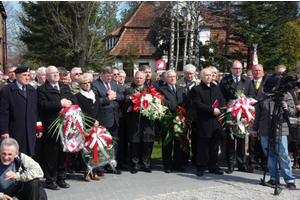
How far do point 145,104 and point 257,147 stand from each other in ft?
9.63

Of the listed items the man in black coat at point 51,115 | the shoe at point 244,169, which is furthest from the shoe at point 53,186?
the shoe at point 244,169

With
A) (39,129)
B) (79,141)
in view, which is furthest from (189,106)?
(39,129)

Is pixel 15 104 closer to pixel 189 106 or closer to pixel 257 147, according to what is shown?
pixel 189 106

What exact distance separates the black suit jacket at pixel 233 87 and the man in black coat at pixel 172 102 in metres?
0.84

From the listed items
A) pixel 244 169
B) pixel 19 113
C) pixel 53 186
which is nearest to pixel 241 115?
pixel 244 169

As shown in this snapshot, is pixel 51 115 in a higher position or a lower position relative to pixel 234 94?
lower

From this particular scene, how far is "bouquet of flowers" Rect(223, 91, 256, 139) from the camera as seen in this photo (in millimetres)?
7449

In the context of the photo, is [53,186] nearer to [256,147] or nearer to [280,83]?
[280,83]

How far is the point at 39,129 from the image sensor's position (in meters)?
6.39

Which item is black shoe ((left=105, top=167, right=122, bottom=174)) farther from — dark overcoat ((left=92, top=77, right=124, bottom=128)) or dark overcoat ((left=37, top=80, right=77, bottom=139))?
dark overcoat ((left=37, top=80, right=77, bottom=139))

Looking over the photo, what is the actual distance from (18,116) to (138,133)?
259 cm

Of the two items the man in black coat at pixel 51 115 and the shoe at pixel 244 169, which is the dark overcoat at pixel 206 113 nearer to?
the shoe at pixel 244 169

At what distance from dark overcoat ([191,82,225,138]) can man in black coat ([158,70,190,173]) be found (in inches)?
18.8

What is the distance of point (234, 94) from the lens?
25.8 ft
